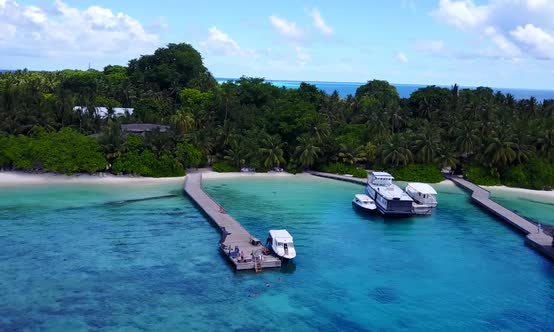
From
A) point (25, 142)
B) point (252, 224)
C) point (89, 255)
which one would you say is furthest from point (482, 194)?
point (25, 142)

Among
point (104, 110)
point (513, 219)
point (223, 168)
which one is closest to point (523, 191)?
point (513, 219)

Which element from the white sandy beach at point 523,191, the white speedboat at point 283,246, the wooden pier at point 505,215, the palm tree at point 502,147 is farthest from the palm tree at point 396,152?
the white speedboat at point 283,246

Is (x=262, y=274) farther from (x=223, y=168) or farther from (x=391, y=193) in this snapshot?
(x=223, y=168)

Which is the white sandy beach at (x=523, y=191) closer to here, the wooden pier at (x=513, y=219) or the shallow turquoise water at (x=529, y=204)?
the shallow turquoise water at (x=529, y=204)

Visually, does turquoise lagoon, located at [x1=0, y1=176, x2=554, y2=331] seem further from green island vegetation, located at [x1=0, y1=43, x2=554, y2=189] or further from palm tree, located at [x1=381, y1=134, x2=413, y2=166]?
palm tree, located at [x1=381, y1=134, x2=413, y2=166]

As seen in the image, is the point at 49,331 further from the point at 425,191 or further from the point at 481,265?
the point at 425,191

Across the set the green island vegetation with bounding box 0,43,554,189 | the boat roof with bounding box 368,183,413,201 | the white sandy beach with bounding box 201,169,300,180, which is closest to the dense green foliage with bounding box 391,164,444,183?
the green island vegetation with bounding box 0,43,554,189
